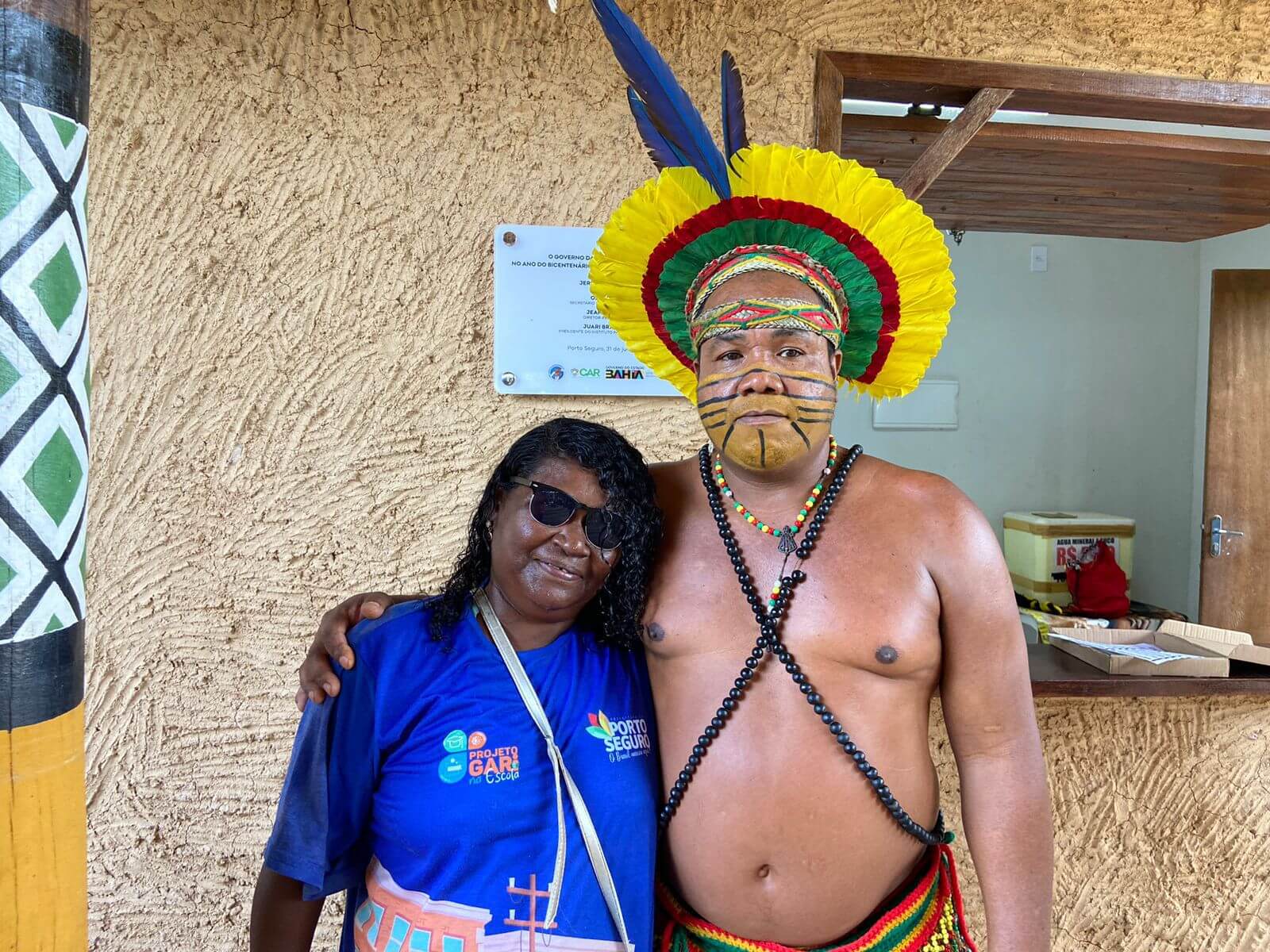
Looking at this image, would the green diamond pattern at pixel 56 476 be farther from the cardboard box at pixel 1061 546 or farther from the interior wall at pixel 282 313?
the cardboard box at pixel 1061 546

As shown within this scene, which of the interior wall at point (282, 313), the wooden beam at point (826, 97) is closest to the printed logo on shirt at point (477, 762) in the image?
the interior wall at point (282, 313)

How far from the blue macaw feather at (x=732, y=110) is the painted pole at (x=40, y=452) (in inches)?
53.6

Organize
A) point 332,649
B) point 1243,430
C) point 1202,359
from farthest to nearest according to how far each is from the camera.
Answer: point 1202,359 → point 1243,430 → point 332,649

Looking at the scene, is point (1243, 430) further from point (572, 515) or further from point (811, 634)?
point (572, 515)

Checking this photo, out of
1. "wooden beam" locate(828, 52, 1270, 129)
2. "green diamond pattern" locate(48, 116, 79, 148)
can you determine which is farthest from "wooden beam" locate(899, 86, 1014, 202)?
"green diamond pattern" locate(48, 116, 79, 148)

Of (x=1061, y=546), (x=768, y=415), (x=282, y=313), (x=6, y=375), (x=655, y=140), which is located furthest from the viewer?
(x=1061, y=546)

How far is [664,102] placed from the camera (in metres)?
1.79

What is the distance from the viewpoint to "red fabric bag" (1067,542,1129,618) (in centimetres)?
548

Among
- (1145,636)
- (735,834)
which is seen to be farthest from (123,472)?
(1145,636)

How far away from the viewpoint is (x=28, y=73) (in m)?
0.74

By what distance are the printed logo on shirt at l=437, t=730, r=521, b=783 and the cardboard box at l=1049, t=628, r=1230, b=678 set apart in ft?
6.89

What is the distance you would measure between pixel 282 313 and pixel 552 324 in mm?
786

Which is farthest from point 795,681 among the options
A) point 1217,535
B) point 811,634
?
point 1217,535

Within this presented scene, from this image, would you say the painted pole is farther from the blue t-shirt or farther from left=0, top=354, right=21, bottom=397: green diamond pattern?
the blue t-shirt
